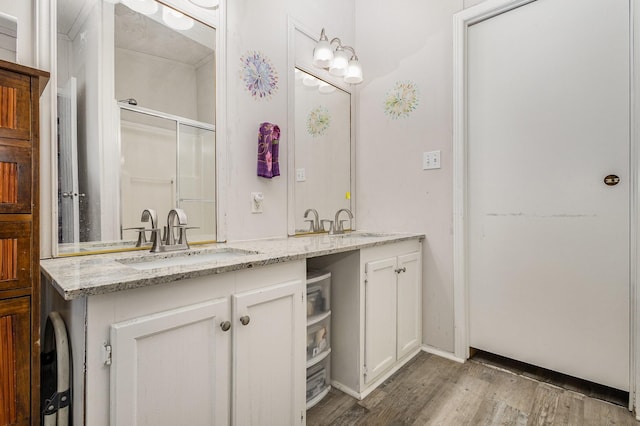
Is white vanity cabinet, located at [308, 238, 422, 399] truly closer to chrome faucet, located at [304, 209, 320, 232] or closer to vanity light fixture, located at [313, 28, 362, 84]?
chrome faucet, located at [304, 209, 320, 232]

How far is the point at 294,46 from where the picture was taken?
2100mm

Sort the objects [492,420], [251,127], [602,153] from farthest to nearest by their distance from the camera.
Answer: [251,127], [602,153], [492,420]

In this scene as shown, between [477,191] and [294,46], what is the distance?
4.81ft

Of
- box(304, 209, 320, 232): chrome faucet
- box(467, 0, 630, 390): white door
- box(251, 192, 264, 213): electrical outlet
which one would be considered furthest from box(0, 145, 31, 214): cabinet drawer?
box(467, 0, 630, 390): white door

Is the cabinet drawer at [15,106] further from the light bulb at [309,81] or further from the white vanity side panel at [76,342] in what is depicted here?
the light bulb at [309,81]

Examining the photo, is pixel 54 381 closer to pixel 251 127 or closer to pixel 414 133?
pixel 251 127

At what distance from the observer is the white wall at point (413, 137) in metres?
2.12

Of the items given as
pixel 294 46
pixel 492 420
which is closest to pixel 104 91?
pixel 294 46

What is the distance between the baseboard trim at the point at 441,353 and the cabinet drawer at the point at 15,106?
7.39ft

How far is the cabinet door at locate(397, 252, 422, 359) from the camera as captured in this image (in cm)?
197

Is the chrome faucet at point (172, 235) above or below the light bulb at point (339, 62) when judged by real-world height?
below

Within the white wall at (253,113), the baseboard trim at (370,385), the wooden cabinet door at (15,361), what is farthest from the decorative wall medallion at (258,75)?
the baseboard trim at (370,385)

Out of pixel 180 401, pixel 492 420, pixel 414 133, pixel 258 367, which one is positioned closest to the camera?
pixel 180 401

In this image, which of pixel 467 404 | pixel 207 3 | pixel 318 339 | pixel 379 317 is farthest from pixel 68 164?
pixel 467 404
